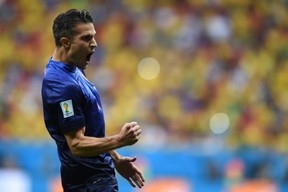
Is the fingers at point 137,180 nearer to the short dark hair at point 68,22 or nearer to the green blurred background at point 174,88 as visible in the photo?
the short dark hair at point 68,22

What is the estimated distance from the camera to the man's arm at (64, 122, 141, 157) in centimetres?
434

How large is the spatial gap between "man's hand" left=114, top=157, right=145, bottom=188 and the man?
17 centimetres

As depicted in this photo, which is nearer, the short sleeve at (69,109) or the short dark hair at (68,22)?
the short sleeve at (69,109)

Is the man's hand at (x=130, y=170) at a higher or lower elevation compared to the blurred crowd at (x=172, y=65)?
lower

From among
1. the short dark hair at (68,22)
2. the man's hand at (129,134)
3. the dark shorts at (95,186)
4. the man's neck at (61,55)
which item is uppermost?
the short dark hair at (68,22)

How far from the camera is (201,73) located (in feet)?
38.4

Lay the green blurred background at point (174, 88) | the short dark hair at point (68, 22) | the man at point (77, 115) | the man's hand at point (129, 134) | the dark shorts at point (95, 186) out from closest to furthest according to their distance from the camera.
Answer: the man's hand at point (129, 134) → the man at point (77, 115) → the short dark hair at point (68, 22) → the dark shorts at point (95, 186) → the green blurred background at point (174, 88)

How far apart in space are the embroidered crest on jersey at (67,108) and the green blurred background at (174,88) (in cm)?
533

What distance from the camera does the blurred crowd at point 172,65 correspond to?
1082cm

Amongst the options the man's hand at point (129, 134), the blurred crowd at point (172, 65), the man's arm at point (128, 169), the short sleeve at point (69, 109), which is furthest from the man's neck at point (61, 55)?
the blurred crowd at point (172, 65)

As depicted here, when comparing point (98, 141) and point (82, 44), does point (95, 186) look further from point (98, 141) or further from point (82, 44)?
point (82, 44)

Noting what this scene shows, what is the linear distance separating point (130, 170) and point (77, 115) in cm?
80

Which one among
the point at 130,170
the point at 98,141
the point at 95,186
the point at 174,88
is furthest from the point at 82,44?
the point at 174,88

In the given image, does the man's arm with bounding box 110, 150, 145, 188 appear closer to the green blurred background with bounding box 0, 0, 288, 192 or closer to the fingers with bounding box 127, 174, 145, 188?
the fingers with bounding box 127, 174, 145, 188
